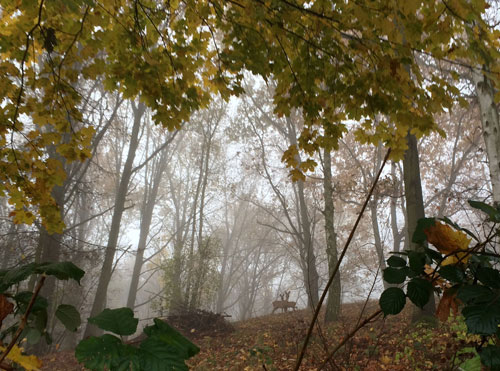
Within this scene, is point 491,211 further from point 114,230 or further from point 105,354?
point 114,230

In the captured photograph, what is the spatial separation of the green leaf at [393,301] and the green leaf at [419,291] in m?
0.02

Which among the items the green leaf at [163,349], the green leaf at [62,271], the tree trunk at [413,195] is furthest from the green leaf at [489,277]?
the tree trunk at [413,195]

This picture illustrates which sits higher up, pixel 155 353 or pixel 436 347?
pixel 155 353

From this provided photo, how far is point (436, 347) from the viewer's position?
3654 mm

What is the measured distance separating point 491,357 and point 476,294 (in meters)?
0.22

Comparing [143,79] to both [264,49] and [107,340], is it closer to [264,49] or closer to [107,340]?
[264,49]

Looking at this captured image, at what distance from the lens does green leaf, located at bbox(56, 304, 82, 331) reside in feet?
2.92

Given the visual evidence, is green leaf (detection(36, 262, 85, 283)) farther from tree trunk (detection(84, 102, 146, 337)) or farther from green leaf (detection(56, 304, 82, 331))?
tree trunk (detection(84, 102, 146, 337))

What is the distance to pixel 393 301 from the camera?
2.78 feet

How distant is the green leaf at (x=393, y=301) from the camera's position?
826 millimetres

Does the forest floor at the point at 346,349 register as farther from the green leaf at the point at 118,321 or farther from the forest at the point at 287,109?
the green leaf at the point at 118,321


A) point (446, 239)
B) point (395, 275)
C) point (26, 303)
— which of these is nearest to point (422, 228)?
point (446, 239)

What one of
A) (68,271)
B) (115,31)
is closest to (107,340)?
(68,271)

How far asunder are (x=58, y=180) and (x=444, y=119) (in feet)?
49.1
